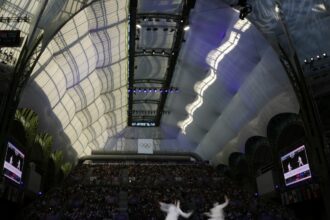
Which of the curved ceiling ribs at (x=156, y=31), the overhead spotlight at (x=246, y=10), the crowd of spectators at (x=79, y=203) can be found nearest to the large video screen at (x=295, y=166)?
the overhead spotlight at (x=246, y=10)

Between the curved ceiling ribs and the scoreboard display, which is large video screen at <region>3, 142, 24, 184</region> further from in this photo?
the curved ceiling ribs

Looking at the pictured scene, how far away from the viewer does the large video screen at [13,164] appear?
2972 centimetres

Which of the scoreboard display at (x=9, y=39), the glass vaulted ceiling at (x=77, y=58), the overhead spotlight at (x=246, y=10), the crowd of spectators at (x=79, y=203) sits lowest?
the crowd of spectators at (x=79, y=203)

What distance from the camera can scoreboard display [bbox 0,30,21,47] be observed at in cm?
1836

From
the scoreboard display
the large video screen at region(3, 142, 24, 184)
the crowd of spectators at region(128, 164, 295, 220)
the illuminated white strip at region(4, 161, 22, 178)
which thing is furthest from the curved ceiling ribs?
the illuminated white strip at region(4, 161, 22, 178)

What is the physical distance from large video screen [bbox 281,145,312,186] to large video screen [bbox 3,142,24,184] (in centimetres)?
2452

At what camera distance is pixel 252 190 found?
151 ft

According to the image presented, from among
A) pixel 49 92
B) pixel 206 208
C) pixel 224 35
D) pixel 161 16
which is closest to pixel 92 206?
pixel 206 208

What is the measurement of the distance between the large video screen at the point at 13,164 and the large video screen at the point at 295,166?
2452 centimetres

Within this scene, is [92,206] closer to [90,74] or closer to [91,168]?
[91,168]

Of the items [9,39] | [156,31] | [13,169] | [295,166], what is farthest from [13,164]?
[295,166]

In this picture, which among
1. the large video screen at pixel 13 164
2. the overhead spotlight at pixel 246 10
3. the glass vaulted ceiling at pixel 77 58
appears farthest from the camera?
the glass vaulted ceiling at pixel 77 58

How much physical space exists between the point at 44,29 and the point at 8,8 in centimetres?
459

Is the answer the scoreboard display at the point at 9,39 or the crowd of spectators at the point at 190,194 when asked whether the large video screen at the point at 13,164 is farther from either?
the scoreboard display at the point at 9,39
